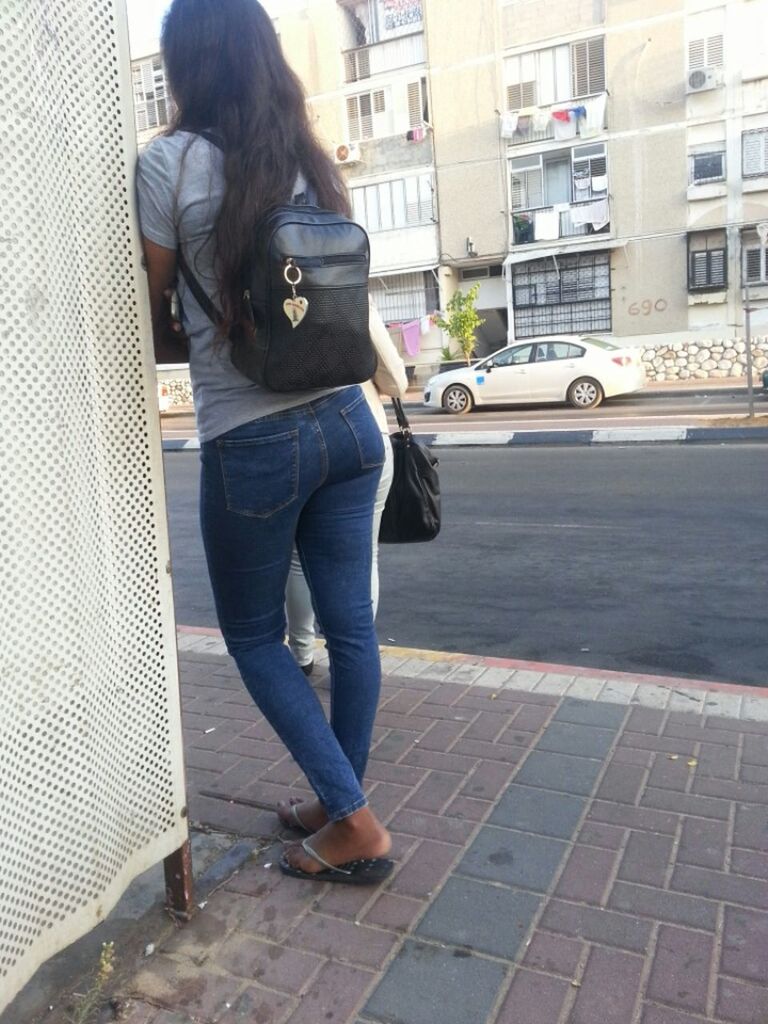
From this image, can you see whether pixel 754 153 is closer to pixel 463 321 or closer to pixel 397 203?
pixel 463 321

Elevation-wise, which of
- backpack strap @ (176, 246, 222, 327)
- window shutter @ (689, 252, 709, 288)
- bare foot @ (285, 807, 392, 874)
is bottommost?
bare foot @ (285, 807, 392, 874)

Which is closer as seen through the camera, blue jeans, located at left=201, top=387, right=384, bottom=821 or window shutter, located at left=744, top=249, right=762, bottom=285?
blue jeans, located at left=201, top=387, right=384, bottom=821

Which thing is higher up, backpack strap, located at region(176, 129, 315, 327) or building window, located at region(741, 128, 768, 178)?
building window, located at region(741, 128, 768, 178)

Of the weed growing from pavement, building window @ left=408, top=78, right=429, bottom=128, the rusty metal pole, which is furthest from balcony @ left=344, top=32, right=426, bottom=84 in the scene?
the weed growing from pavement

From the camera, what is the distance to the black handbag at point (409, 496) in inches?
120

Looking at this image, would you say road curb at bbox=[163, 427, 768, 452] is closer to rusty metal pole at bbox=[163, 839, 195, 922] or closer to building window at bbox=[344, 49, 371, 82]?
rusty metal pole at bbox=[163, 839, 195, 922]

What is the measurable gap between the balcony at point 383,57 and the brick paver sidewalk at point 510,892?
1177 inches

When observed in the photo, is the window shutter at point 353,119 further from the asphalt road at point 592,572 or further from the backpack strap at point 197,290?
the backpack strap at point 197,290

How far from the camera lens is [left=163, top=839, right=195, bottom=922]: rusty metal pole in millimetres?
2119

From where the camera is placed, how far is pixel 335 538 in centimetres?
222

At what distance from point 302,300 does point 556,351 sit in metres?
17.1

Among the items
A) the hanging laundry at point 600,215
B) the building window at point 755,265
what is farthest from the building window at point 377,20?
the building window at point 755,265

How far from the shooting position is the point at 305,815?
247 centimetres

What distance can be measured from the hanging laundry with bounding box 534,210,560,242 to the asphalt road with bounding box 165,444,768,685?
19.1 meters
